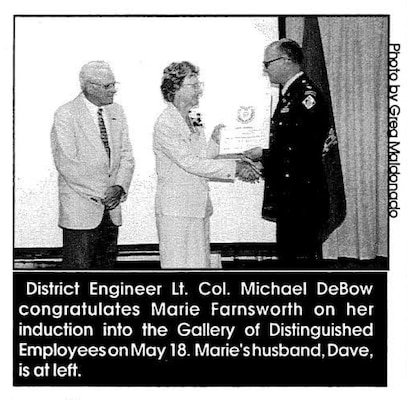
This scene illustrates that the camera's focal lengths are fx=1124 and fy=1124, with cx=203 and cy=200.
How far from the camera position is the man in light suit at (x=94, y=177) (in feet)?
14.3

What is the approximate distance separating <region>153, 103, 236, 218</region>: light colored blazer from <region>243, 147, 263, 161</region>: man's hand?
0.07 metres

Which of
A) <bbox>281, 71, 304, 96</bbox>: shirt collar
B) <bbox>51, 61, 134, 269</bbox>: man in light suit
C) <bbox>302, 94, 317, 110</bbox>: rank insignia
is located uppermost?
<bbox>281, 71, 304, 96</bbox>: shirt collar

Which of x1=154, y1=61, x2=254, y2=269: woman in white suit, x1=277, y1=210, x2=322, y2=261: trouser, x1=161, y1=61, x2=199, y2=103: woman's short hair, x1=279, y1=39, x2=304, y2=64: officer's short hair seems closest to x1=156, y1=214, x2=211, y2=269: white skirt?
x1=154, y1=61, x2=254, y2=269: woman in white suit

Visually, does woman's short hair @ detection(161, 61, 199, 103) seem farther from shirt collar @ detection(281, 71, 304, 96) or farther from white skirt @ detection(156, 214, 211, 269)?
white skirt @ detection(156, 214, 211, 269)

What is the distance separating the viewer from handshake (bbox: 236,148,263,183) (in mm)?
4367

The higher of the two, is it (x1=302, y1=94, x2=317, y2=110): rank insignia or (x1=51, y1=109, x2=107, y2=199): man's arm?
(x1=302, y1=94, x2=317, y2=110): rank insignia

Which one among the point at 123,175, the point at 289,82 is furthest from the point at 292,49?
the point at 123,175

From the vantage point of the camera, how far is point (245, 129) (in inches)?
172

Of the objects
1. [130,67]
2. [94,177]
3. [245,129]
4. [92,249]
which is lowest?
[92,249]

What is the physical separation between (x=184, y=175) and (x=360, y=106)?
0.74 m

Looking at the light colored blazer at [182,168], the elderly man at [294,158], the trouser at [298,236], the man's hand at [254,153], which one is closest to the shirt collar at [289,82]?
the elderly man at [294,158]

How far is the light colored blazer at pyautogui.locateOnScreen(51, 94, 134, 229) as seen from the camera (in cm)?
435

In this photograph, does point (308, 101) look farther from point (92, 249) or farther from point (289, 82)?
point (92, 249)
